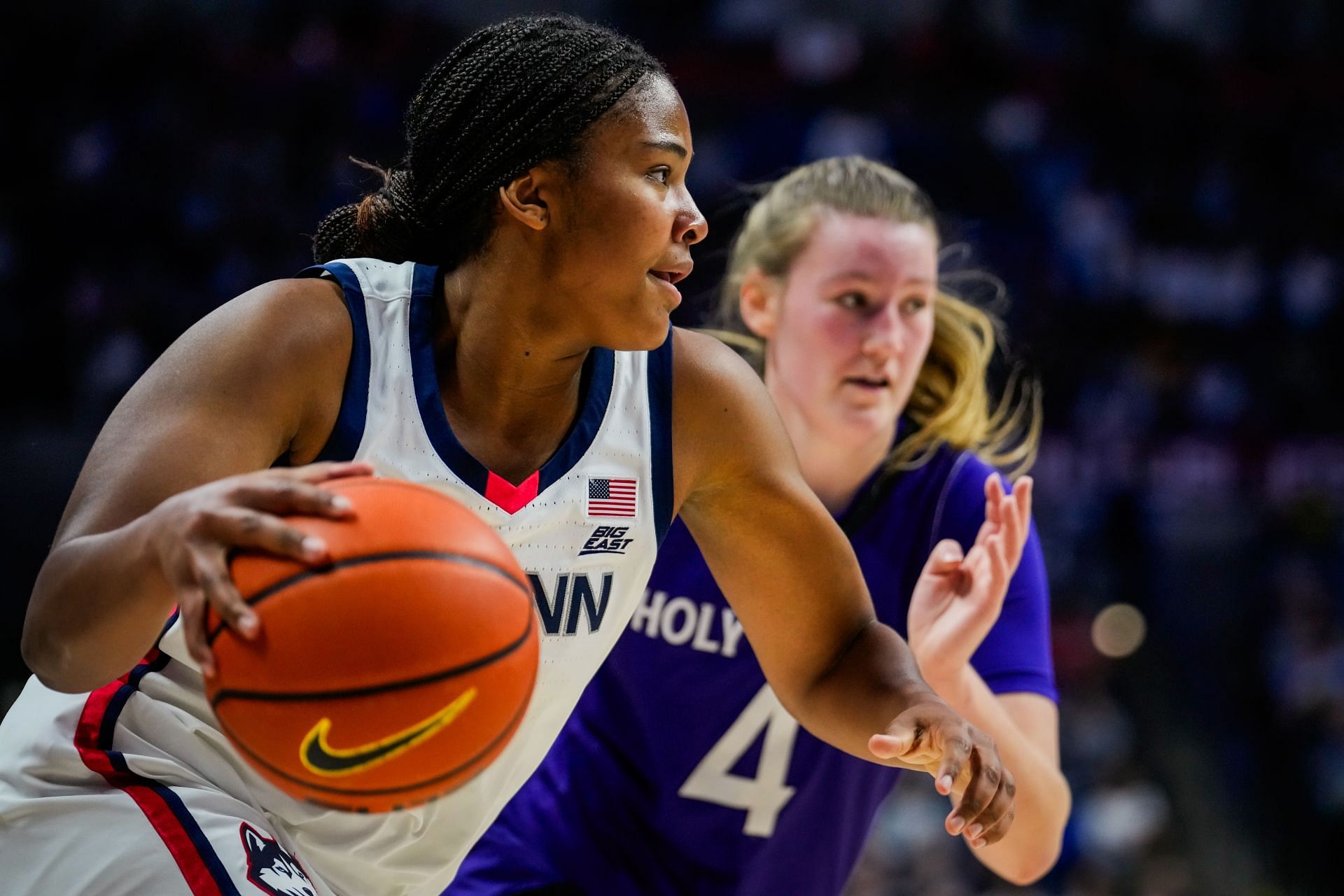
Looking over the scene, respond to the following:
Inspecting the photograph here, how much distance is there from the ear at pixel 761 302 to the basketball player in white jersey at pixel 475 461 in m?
0.95

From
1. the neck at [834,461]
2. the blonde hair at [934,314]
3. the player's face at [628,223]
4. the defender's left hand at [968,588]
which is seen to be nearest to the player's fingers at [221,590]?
the player's face at [628,223]

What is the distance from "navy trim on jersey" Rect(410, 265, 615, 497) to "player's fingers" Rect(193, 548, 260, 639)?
0.62 meters

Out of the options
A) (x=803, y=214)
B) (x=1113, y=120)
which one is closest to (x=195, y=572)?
(x=803, y=214)

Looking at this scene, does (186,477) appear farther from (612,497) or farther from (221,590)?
(612,497)

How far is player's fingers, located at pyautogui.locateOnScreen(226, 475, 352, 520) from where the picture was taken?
1.57 meters

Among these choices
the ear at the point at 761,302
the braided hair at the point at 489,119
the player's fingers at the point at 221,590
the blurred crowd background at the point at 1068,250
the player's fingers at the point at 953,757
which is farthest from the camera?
the blurred crowd background at the point at 1068,250

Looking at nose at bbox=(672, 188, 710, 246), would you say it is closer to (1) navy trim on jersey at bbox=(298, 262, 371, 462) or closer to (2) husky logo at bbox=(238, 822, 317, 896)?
(1) navy trim on jersey at bbox=(298, 262, 371, 462)

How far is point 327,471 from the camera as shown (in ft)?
5.45

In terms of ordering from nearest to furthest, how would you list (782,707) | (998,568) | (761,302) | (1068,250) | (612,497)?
1. (612,497)
2. (998,568)
3. (782,707)
4. (761,302)
5. (1068,250)

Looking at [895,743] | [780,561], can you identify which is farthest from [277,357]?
[895,743]

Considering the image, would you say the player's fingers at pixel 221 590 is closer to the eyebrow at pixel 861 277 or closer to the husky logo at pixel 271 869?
the husky logo at pixel 271 869

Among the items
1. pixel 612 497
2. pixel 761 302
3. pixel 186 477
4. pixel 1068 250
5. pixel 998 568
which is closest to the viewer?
pixel 186 477

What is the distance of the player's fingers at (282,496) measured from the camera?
1.57 m

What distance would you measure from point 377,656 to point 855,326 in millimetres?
1795
